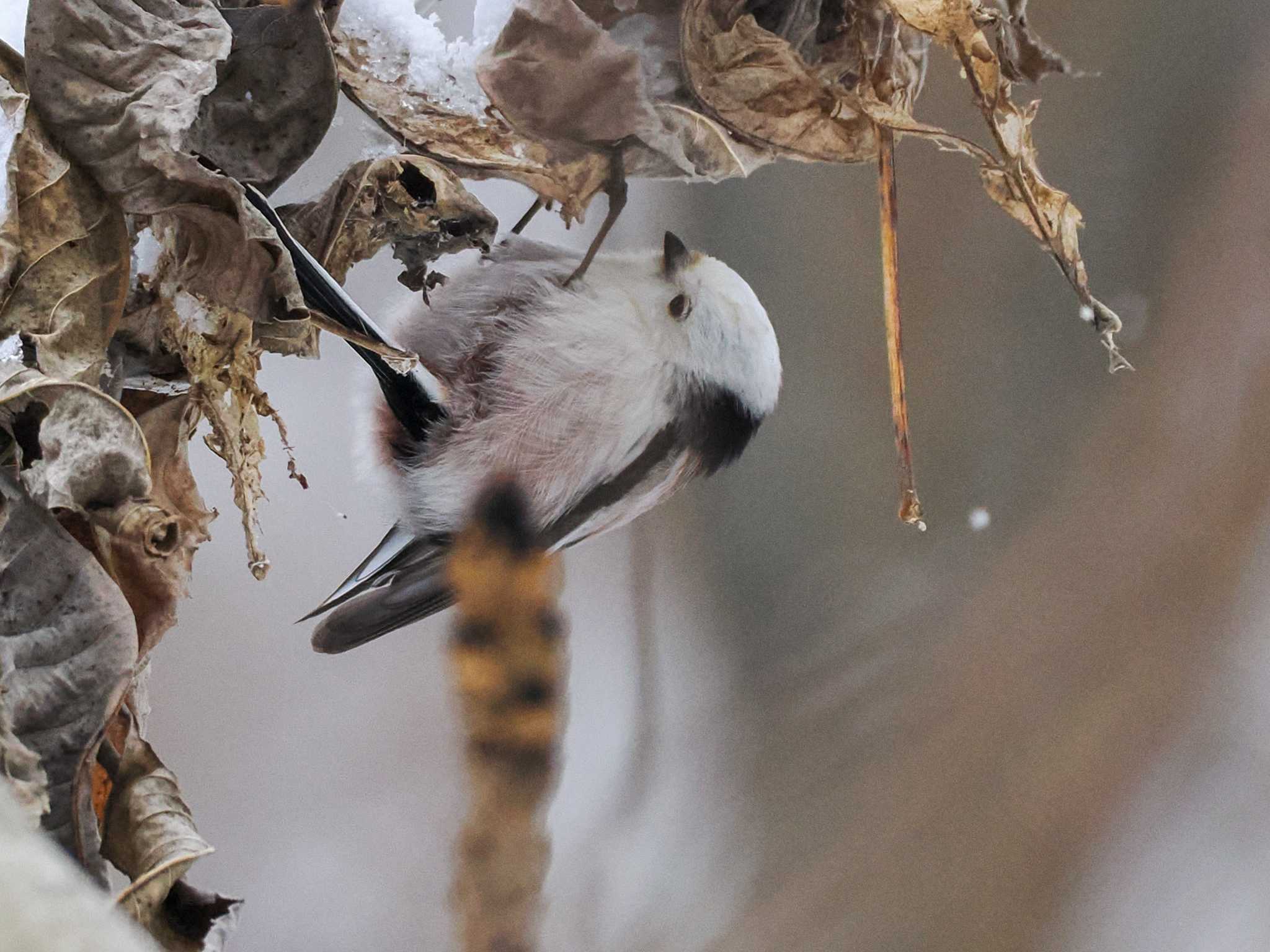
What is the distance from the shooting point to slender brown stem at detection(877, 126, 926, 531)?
48cm

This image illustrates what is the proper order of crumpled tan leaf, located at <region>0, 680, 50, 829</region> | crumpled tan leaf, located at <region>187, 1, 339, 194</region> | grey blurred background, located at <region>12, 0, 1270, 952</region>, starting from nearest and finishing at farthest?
crumpled tan leaf, located at <region>0, 680, 50, 829</region> → crumpled tan leaf, located at <region>187, 1, 339, 194</region> → grey blurred background, located at <region>12, 0, 1270, 952</region>

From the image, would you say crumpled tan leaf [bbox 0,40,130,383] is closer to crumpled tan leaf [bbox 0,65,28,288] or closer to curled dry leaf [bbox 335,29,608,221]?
crumpled tan leaf [bbox 0,65,28,288]

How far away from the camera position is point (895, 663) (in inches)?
27.3

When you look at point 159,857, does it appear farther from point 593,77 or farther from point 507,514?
point 593,77

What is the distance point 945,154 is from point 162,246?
1.36 feet

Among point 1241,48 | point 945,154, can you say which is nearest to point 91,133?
point 945,154

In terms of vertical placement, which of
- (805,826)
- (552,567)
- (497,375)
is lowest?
(805,826)

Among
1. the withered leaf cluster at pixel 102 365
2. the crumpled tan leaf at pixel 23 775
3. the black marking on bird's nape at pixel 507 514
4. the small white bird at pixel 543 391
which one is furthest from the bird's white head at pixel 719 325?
the crumpled tan leaf at pixel 23 775

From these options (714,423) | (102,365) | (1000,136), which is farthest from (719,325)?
(102,365)

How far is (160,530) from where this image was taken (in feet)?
1.04

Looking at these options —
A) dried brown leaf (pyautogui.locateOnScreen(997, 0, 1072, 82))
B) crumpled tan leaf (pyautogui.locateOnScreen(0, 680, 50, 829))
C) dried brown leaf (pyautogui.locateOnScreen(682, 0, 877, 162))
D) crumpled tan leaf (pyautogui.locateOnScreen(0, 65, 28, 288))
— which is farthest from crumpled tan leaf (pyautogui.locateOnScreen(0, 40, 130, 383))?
dried brown leaf (pyautogui.locateOnScreen(997, 0, 1072, 82))

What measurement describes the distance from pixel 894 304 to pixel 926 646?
245mm

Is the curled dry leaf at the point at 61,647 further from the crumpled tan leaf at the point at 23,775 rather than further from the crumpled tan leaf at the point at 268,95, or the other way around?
the crumpled tan leaf at the point at 268,95

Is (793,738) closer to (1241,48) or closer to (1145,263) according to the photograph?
(1145,263)
